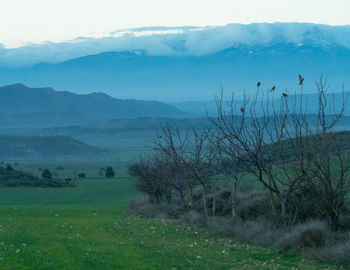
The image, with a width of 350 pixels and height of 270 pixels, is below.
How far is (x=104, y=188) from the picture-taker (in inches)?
2844

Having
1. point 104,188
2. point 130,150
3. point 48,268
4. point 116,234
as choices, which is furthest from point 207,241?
point 130,150

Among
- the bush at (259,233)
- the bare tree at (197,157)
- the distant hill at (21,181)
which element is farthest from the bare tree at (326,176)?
the distant hill at (21,181)

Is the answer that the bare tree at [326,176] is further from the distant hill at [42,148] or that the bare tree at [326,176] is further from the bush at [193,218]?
the distant hill at [42,148]

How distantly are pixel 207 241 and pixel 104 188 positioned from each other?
54851mm

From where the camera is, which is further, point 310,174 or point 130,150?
point 130,150

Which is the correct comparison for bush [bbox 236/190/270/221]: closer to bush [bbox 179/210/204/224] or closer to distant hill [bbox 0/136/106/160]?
bush [bbox 179/210/204/224]

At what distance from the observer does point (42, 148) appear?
184750 mm

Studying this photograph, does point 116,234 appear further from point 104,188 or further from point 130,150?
point 130,150

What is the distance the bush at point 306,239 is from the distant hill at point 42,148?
535 feet

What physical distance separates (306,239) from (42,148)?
175343 millimetres

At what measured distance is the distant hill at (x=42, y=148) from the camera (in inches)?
7023

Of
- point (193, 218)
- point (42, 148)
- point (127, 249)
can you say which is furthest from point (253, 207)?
point (42, 148)

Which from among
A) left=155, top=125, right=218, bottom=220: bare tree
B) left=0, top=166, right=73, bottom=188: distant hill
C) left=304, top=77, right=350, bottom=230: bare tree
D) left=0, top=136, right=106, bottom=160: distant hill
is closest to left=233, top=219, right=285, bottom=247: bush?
left=304, top=77, right=350, bottom=230: bare tree

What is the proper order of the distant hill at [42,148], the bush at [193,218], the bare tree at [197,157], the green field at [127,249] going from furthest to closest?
the distant hill at [42,148] → the bare tree at [197,157] → the bush at [193,218] → the green field at [127,249]
